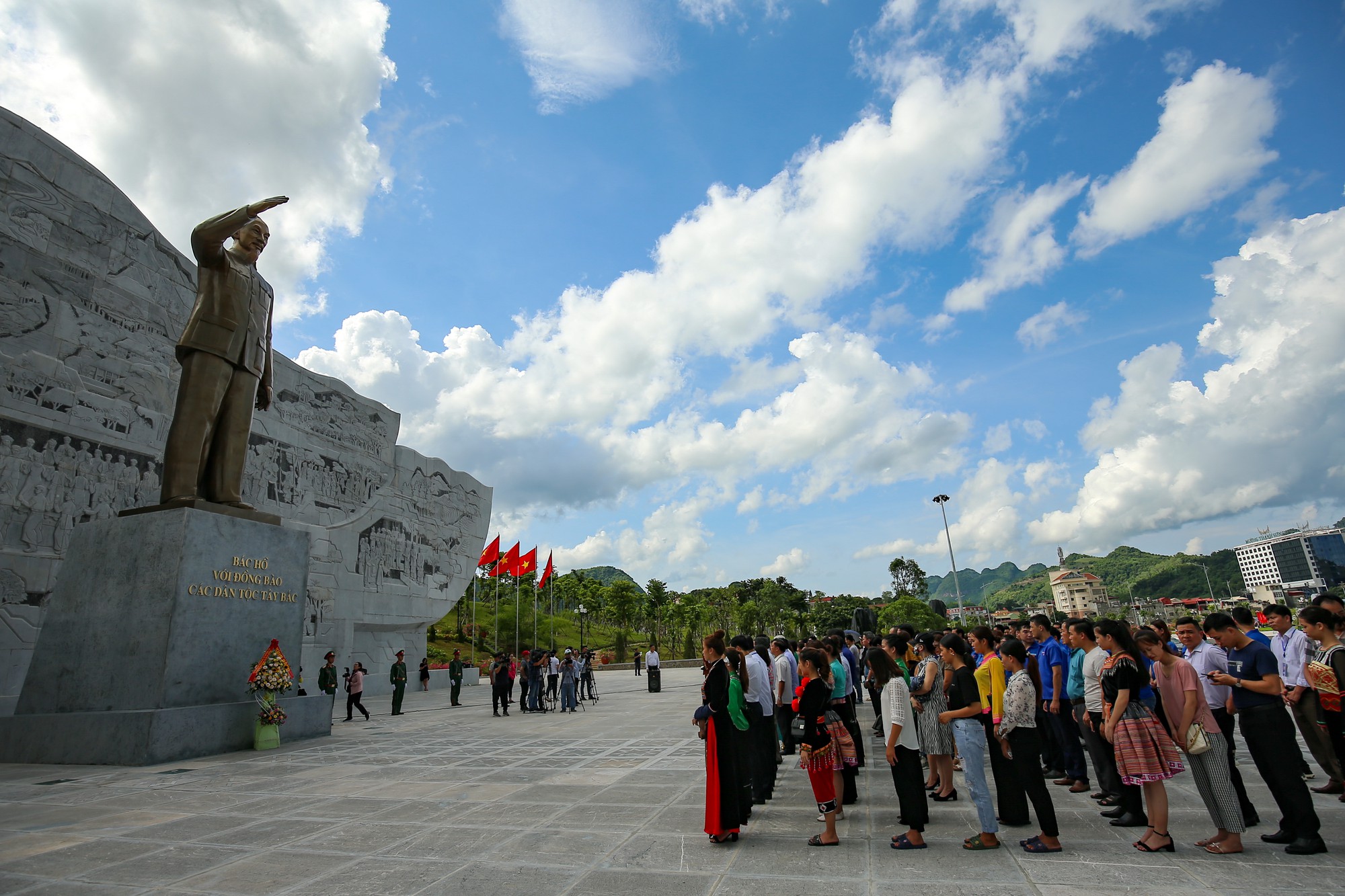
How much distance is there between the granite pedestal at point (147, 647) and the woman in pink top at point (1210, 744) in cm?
1137

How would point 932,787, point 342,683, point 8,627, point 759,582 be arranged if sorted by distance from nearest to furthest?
point 932,787 < point 8,627 < point 342,683 < point 759,582

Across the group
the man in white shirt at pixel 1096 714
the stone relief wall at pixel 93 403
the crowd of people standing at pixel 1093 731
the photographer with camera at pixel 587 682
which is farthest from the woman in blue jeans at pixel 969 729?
the stone relief wall at pixel 93 403

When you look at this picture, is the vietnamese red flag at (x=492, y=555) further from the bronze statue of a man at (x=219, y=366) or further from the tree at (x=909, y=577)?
the tree at (x=909, y=577)

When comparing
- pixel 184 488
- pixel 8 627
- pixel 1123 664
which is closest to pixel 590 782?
pixel 1123 664

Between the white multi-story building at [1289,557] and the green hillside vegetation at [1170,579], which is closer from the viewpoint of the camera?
the green hillside vegetation at [1170,579]

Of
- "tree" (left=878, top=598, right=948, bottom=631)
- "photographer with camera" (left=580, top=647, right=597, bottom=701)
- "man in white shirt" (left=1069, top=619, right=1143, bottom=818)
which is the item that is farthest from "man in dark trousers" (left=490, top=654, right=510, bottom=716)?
"tree" (left=878, top=598, right=948, bottom=631)

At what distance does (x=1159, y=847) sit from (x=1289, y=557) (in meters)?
215

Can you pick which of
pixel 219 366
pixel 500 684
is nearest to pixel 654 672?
pixel 500 684

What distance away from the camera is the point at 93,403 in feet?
50.4

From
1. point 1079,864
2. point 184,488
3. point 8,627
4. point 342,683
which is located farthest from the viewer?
point 342,683

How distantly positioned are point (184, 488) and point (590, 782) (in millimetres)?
8261

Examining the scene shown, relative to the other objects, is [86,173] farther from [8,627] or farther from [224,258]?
[8,627]

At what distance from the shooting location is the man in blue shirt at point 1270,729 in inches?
162

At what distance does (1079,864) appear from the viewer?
4.01m
